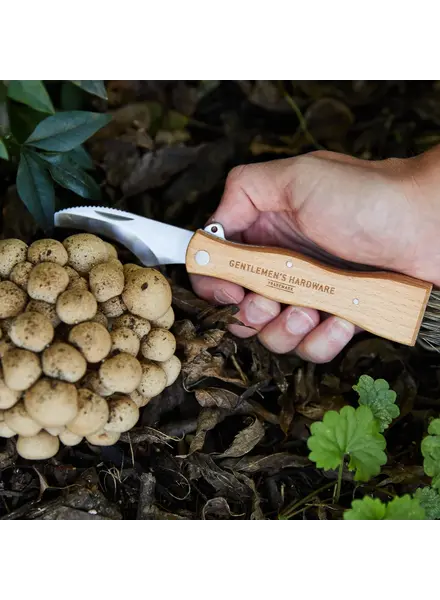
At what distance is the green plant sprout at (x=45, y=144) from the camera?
1850 millimetres

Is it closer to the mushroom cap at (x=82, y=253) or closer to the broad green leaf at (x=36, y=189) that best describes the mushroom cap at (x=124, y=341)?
the mushroom cap at (x=82, y=253)

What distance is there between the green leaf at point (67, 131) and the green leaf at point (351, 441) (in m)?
1.06

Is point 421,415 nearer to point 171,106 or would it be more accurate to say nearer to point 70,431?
point 70,431

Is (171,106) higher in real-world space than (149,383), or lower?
higher

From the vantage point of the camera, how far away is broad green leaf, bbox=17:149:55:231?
6.20 ft

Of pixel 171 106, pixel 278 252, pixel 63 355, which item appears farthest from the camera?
pixel 171 106

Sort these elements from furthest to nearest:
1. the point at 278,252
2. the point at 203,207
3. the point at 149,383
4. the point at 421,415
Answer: the point at 203,207
the point at 421,415
the point at 278,252
the point at 149,383

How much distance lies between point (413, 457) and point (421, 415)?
0.15m

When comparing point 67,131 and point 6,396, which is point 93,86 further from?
point 6,396

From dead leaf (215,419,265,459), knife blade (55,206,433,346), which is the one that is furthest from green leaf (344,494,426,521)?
knife blade (55,206,433,346)

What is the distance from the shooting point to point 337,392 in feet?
6.73

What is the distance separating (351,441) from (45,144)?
1.22 metres

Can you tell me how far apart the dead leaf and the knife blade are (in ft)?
1.26

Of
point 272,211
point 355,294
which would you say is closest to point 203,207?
point 272,211
